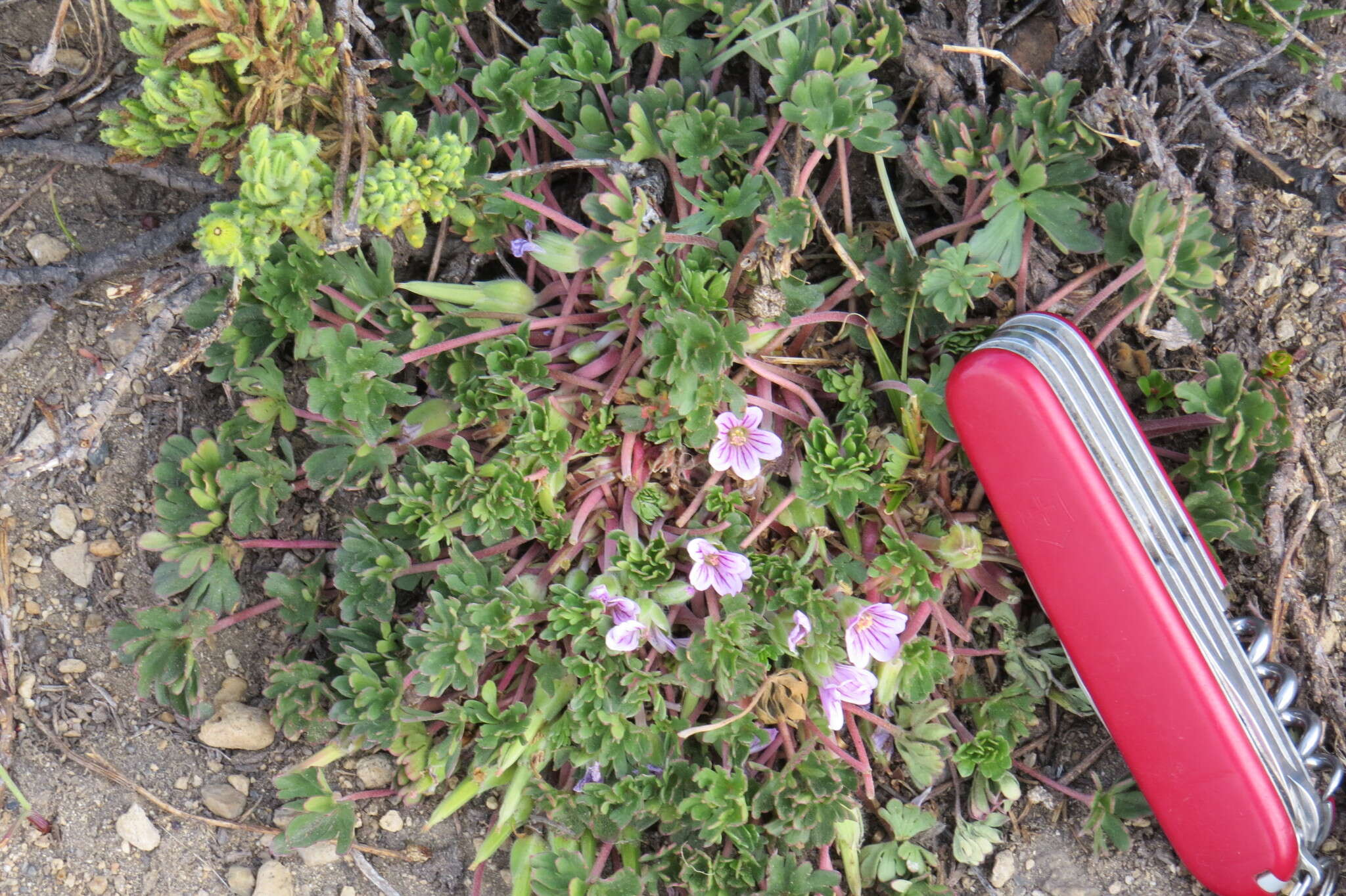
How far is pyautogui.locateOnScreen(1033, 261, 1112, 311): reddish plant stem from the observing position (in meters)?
2.44

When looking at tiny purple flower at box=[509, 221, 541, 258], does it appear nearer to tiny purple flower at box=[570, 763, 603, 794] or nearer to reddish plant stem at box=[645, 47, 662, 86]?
reddish plant stem at box=[645, 47, 662, 86]

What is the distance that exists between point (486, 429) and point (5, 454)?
48.0 inches

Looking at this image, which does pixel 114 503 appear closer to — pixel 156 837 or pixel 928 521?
pixel 156 837

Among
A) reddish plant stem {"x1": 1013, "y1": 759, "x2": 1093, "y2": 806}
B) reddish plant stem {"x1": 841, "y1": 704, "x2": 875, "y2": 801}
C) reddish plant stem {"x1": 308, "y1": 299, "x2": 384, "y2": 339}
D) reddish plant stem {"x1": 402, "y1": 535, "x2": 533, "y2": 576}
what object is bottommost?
reddish plant stem {"x1": 1013, "y1": 759, "x2": 1093, "y2": 806}

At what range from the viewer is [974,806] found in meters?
2.52

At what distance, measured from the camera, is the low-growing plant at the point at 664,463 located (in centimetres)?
231

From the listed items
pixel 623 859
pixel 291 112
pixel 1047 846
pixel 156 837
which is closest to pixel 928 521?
pixel 1047 846

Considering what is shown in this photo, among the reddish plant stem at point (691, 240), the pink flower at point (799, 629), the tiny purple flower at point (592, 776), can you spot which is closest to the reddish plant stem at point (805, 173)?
the reddish plant stem at point (691, 240)

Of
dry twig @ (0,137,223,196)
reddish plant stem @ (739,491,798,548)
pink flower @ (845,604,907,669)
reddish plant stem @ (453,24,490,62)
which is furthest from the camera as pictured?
dry twig @ (0,137,223,196)

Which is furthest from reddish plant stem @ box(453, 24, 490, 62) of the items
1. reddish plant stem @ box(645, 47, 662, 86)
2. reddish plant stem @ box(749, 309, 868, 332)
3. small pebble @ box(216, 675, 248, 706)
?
small pebble @ box(216, 675, 248, 706)

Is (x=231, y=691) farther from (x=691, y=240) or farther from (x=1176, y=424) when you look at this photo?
(x=1176, y=424)

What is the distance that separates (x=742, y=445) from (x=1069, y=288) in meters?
0.86

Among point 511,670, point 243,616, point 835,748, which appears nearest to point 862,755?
point 835,748

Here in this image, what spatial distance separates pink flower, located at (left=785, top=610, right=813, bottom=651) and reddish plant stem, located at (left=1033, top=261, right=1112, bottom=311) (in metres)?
0.91
